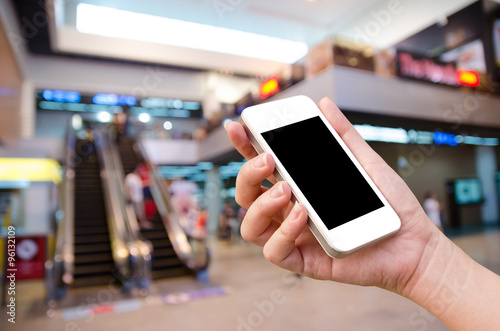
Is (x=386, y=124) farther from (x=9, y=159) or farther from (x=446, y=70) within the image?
(x=9, y=159)

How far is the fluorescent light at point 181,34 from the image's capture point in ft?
46.3

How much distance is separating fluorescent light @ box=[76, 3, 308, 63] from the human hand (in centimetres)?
1466

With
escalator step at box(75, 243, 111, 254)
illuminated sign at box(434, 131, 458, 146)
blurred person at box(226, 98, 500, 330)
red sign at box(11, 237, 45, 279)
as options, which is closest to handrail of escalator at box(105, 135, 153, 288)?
escalator step at box(75, 243, 111, 254)

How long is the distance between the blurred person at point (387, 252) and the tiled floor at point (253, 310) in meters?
3.49

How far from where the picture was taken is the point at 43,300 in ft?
19.4

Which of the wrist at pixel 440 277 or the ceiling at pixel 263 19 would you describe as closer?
the wrist at pixel 440 277

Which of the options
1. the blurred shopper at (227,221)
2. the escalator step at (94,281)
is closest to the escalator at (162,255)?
the escalator step at (94,281)

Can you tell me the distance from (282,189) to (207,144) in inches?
619

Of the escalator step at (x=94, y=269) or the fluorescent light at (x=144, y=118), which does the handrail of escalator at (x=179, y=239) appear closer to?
the escalator step at (x=94, y=269)

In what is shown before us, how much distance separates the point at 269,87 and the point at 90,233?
6663mm

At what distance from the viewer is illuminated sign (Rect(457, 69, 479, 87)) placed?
9.77m

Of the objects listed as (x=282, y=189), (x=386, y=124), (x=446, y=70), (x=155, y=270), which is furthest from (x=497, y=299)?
(x=446, y=70)

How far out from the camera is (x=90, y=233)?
7.90 metres

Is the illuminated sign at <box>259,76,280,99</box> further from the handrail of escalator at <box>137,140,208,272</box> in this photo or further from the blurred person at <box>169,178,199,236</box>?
the blurred person at <box>169,178,199,236</box>
